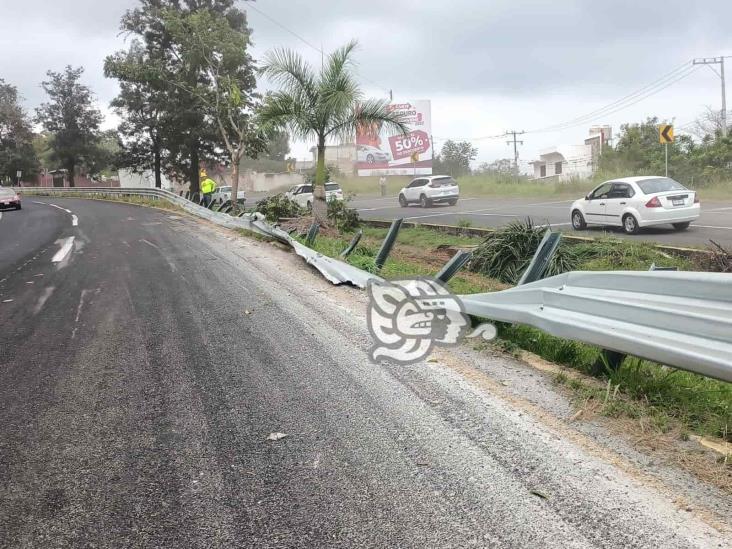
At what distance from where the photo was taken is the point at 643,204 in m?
14.2

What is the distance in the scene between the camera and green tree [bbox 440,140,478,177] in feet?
221

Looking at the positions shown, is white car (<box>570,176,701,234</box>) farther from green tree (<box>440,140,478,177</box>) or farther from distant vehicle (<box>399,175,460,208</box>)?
green tree (<box>440,140,478,177</box>)

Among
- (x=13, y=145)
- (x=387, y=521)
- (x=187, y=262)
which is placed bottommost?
(x=387, y=521)

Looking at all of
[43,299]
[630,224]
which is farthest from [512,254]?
[43,299]

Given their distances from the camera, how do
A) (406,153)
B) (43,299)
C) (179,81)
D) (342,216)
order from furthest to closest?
1. (406,153)
2. (179,81)
3. (342,216)
4. (43,299)

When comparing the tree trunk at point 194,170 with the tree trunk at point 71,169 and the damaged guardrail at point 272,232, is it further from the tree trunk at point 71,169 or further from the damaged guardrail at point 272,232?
the tree trunk at point 71,169

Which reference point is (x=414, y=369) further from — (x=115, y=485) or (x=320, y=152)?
(x=320, y=152)

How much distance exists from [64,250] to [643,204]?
12.8 meters

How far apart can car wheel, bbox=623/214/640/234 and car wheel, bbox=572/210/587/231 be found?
131 cm

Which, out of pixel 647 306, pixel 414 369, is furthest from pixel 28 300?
pixel 647 306

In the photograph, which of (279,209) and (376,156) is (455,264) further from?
(376,156)

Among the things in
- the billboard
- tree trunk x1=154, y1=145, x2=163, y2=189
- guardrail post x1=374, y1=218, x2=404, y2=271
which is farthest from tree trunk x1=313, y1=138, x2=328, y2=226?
the billboard

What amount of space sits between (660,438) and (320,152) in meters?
13.9

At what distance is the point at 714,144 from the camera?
112ft
